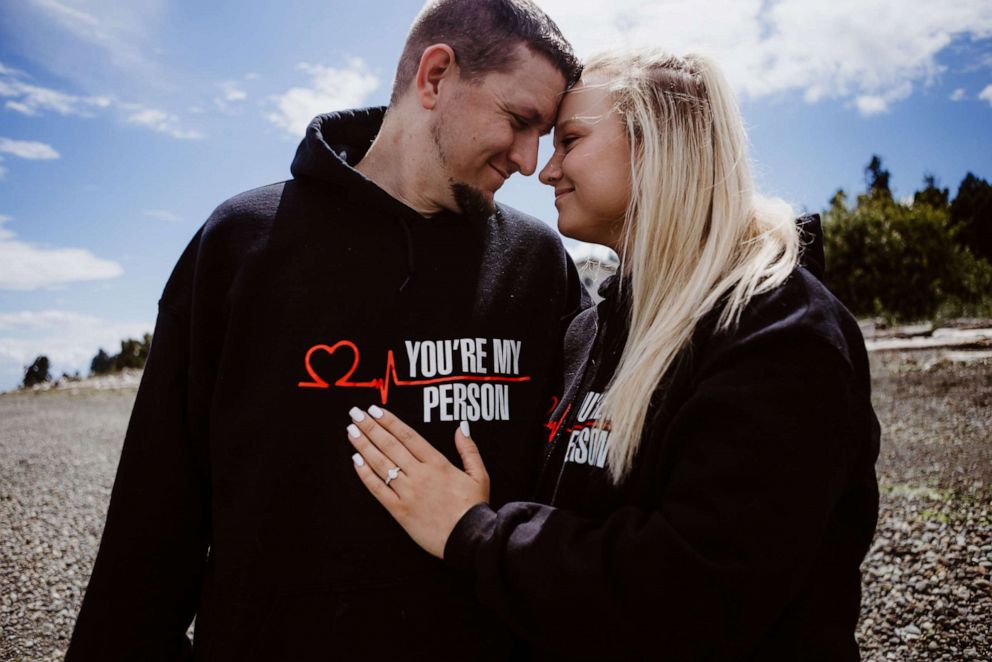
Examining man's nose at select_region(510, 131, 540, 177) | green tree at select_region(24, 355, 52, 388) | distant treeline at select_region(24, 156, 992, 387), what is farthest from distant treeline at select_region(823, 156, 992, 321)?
green tree at select_region(24, 355, 52, 388)

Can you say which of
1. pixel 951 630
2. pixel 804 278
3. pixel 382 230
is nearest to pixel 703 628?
pixel 804 278

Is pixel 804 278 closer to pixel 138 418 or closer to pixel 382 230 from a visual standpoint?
pixel 382 230

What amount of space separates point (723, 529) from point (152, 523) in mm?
1506

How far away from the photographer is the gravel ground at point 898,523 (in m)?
3.99

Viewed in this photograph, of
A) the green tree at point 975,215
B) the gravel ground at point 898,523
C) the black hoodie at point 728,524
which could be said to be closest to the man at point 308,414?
the black hoodie at point 728,524

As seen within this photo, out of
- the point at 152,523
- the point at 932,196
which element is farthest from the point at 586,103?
the point at 932,196

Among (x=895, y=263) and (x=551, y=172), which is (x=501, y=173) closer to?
(x=551, y=172)

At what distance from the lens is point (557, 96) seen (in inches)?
83.8

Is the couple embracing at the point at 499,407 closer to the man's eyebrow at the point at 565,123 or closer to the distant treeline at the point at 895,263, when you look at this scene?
the man's eyebrow at the point at 565,123

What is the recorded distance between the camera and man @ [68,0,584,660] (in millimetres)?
1697

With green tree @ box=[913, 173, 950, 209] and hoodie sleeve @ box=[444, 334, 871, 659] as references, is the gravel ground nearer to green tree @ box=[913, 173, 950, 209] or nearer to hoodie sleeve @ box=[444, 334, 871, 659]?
hoodie sleeve @ box=[444, 334, 871, 659]

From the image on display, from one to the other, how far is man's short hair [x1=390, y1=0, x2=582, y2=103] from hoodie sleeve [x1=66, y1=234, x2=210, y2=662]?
46.8 inches

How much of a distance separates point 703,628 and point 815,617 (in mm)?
334

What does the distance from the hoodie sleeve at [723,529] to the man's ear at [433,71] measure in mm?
1386
